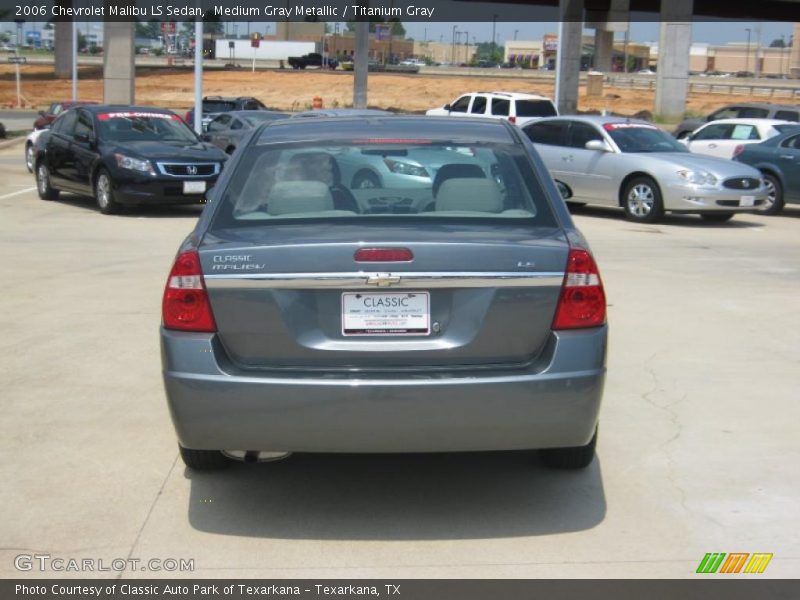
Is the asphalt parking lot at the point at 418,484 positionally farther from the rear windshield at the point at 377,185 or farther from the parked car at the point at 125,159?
the parked car at the point at 125,159

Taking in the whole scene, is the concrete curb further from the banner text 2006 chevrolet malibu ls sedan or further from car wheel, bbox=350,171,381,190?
the banner text 2006 chevrolet malibu ls sedan

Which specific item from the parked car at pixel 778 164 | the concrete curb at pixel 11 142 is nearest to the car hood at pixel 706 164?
the parked car at pixel 778 164

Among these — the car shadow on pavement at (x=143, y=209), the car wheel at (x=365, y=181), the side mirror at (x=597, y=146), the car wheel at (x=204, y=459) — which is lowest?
the car shadow on pavement at (x=143, y=209)

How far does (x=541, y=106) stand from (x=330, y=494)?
2440 centimetres

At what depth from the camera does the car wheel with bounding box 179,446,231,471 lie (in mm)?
5438

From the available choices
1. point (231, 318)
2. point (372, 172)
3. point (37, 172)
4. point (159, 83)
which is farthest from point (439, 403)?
point (159, 83)

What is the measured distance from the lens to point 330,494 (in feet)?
17.6

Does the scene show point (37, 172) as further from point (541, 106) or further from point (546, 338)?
point (546, 338)

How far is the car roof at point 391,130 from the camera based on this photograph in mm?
5566

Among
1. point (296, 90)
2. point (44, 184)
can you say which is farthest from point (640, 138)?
point (296, 90)

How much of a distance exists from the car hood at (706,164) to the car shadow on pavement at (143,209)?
23.6 feet

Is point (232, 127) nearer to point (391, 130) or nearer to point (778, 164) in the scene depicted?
point (778, 164)

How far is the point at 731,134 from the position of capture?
23094 millimetres

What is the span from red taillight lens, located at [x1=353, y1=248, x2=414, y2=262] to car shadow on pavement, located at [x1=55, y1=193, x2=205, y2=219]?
1269 cm
